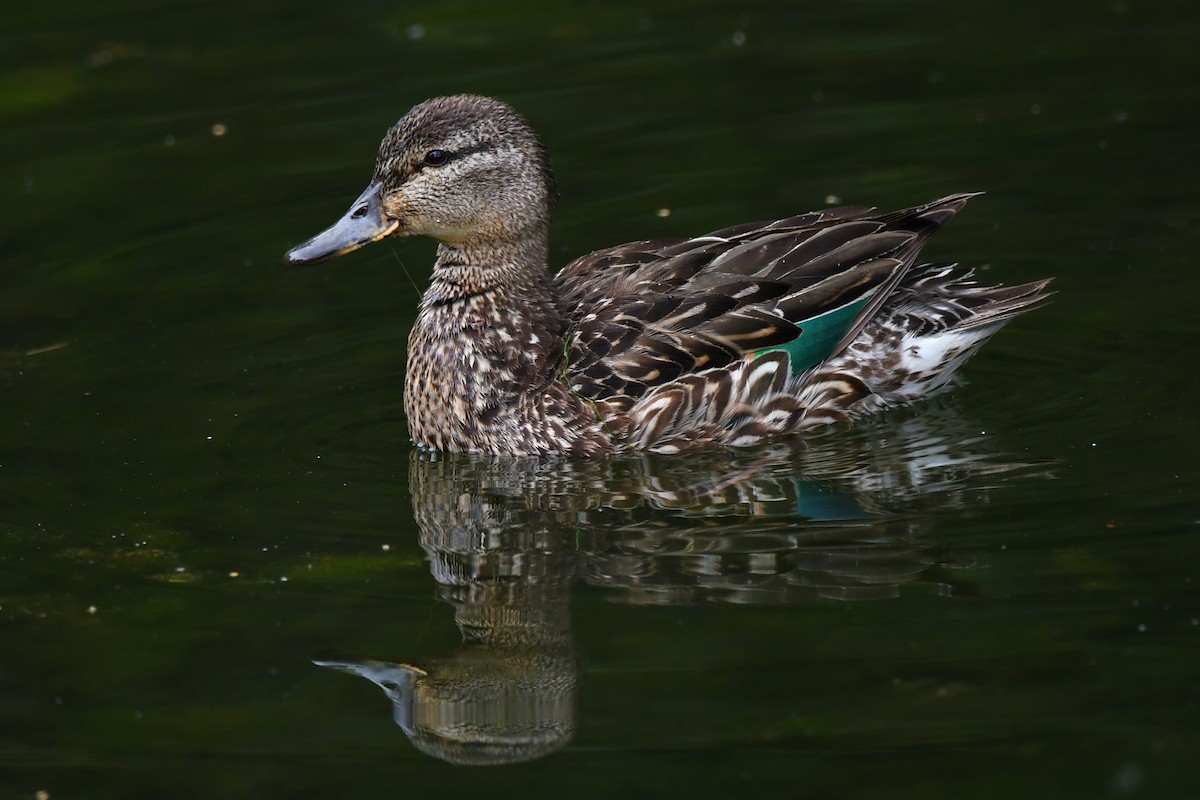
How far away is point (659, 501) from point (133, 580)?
2.39m

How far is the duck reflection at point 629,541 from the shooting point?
22.6ft

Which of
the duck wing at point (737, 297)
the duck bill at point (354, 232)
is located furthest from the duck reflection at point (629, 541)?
the duck bill at point (354, 232)

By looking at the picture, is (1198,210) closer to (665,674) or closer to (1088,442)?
(1088,442)

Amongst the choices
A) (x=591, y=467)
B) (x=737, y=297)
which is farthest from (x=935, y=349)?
(x=591, y=467)

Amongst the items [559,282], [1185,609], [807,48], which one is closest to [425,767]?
[1185,609]

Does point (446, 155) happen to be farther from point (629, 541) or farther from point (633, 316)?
point (629, 541)

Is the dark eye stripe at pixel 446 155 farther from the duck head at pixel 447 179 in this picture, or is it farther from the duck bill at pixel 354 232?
the duck bill at pixel 354 232

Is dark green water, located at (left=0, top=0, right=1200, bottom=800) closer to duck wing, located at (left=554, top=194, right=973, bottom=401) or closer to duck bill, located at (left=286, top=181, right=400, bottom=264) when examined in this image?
duck wing, located at (left=554, top=194, right=973, bottom=401)

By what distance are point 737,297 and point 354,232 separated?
1.95 metres

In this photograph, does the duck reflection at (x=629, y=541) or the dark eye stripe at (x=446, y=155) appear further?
the dark eye stripe at (x=446, y=155)

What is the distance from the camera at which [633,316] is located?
916cm

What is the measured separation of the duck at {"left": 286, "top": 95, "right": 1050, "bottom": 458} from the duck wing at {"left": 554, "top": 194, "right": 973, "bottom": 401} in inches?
0.4

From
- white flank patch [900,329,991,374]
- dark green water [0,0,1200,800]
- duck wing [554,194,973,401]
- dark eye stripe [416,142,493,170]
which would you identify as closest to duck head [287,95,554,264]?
dark eye stripe [416,142,493,170]

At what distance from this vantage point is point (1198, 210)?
1128cm
